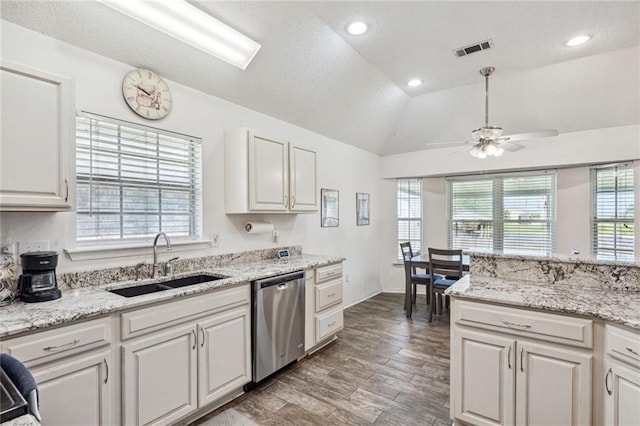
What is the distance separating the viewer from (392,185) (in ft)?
19.1

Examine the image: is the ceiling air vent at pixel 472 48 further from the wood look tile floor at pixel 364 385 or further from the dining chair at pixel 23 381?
the dining chair at pixel 23 381

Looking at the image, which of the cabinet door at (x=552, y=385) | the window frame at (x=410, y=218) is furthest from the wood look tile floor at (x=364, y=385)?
the window frame at (x=410, y=218)

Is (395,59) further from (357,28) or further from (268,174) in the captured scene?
(268,174)

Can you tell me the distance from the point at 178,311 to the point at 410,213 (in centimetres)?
464

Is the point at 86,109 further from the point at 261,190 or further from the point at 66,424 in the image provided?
the point at 66,424

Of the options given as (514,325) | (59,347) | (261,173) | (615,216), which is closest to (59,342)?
(59,347)

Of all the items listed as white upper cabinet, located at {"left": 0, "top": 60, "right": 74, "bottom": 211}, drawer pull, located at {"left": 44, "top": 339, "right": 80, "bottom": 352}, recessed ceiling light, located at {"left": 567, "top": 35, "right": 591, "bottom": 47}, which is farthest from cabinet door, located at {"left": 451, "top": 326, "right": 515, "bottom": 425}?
recessed ceiling light, located at {"left": 567, "top": 35, "right": 591, "bottom": 47}

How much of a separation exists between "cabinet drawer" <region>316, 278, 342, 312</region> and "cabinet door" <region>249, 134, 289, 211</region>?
93 centimetres

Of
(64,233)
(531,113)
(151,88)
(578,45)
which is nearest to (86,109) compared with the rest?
(151,88)

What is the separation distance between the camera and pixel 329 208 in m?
4.50

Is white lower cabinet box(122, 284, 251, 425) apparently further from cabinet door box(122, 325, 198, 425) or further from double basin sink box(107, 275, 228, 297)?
double basin sink box(107, 275, 228, 297)

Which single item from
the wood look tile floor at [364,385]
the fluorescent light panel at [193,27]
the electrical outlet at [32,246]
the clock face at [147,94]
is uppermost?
the fluorescent light panel at [193,27]

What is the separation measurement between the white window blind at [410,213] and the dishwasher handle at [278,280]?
11.0ft

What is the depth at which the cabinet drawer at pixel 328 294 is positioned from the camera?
3199 millimetres
